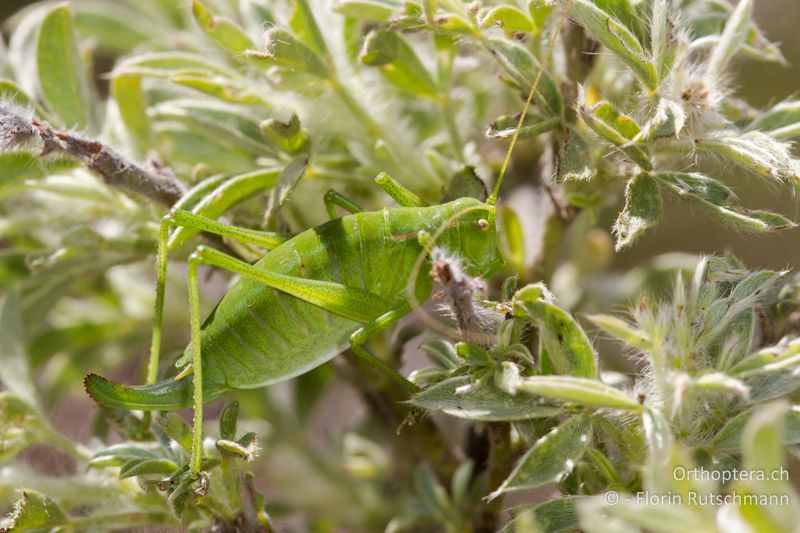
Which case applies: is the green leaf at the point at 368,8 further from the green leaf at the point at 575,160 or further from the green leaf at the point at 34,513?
the green leaf at the point at 34,513

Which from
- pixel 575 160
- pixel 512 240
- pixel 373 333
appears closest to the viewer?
pixel 575 160

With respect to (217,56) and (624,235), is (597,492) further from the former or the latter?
(217,56)

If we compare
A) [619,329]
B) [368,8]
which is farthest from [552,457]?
[368,8]

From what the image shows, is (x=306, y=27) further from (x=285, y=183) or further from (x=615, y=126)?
(x=615, y=126)

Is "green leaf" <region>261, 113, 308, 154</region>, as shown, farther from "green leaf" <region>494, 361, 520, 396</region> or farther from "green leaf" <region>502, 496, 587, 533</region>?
"green leaf" <region>502, 496, 587, 533</region>

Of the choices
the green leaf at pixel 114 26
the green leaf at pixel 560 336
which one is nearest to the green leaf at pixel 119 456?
the green leaf at pixel 560 336

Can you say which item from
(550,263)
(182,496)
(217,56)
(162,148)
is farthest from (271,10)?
(182,496)
